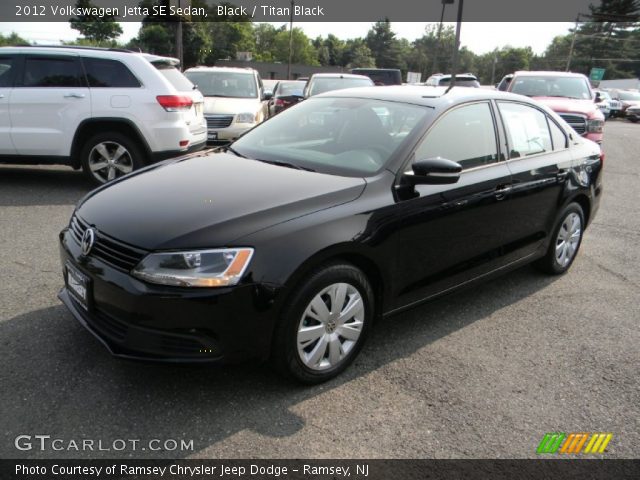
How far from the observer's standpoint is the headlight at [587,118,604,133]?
1002 centimetres

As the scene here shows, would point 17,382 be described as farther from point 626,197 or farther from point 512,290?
point 626,197

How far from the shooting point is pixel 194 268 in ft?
8.31

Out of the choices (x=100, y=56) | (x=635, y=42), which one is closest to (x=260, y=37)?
(x=635, y=42)

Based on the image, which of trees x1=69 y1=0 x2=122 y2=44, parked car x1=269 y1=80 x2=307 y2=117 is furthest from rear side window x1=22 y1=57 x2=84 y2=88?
trees x1=69 y1=0 x2=122 y2=44

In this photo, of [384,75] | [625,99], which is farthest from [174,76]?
[625,99]

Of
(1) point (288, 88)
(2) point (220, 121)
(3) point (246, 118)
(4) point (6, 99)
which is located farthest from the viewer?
(1) point (288, 88)

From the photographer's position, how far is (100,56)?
278 inches

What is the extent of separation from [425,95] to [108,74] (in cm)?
487

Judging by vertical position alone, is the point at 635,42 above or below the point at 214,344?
above

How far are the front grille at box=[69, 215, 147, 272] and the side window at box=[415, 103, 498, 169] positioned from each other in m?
1.81

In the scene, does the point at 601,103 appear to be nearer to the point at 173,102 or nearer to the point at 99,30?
the point at 173,102

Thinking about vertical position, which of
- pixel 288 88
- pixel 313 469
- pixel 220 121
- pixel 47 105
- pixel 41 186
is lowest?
pixel 313 469

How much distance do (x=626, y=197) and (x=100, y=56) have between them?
8202 millimetres

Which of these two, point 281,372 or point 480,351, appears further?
point 480,351
